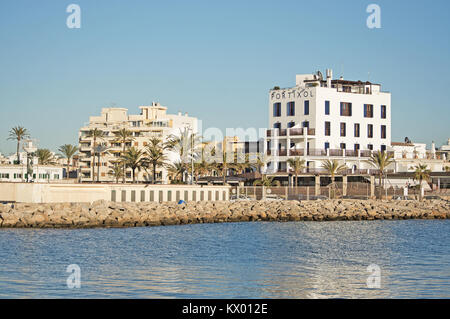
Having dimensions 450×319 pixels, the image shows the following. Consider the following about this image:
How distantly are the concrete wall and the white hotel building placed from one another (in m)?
17.2

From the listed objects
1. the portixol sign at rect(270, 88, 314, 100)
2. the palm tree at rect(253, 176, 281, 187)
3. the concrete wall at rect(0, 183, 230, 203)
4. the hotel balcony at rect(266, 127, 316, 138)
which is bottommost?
the concrete wall at rect(0, 183, 230, 203)

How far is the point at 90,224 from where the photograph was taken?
149 feet

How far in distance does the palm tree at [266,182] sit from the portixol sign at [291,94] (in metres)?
10.8

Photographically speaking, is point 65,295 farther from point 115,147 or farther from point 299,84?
point 115,147

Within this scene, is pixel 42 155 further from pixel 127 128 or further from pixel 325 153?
pixel 325 153

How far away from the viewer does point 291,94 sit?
3248 inches

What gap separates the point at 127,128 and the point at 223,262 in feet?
291

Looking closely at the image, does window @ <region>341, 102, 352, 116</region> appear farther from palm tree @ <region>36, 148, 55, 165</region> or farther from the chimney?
palm tree @ <region>36, 148, 55, 165</region>

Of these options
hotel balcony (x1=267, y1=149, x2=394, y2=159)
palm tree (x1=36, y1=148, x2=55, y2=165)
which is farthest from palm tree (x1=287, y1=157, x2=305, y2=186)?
palm tree (x1=36, y1=148, x2=55, y2=165)

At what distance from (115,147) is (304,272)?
301ft

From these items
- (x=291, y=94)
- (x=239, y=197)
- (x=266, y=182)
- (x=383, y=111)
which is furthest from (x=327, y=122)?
(x=239, y=197)

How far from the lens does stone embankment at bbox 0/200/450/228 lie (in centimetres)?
4522

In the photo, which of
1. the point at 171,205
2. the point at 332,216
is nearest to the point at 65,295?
the point at 171,205

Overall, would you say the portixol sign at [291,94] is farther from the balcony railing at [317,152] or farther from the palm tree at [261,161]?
the palm tree at [261,161]
